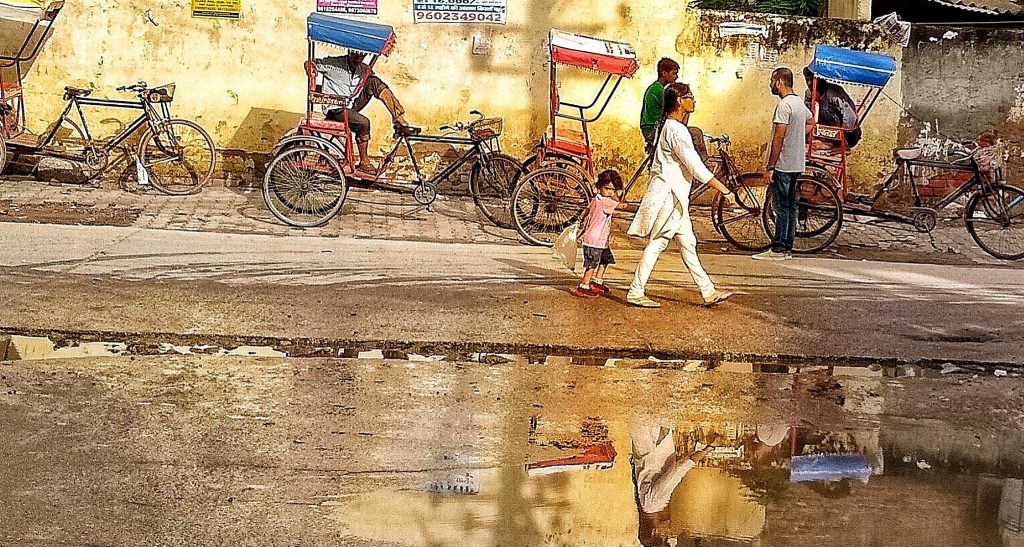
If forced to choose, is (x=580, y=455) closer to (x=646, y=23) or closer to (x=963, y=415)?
(x=963, y=415)

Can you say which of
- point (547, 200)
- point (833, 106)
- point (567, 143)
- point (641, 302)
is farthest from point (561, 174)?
point (833, 106)

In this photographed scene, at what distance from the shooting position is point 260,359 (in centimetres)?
680

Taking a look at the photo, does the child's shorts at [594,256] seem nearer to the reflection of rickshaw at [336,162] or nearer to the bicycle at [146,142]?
the reflection of rickshaw at [336,162]

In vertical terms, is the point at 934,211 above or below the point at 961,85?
below

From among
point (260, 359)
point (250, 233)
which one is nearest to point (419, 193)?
point (250, 233)

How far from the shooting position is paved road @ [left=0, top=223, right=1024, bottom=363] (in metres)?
7.54

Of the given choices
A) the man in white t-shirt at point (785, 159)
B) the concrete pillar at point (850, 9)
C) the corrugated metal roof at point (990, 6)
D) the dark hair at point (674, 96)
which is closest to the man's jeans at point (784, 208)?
the man in white t-shirt at point (785, 159)

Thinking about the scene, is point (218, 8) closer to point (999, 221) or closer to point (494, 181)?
point (494, 181)

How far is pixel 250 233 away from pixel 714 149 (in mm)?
4916

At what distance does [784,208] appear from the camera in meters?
10.8

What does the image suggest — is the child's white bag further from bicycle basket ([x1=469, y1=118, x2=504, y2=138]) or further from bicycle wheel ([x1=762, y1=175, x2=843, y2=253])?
bicycle wheel ([x1=762, y1=175, x2=843, y2=253])

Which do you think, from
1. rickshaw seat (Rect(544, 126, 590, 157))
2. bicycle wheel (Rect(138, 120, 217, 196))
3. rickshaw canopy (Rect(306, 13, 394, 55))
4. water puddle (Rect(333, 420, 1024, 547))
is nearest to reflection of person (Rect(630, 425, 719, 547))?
water puddle (Rect(333, 420, 1024, 547))

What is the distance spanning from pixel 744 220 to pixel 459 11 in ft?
12.2

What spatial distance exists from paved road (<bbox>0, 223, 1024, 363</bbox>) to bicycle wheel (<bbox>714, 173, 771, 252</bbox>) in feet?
1.79
